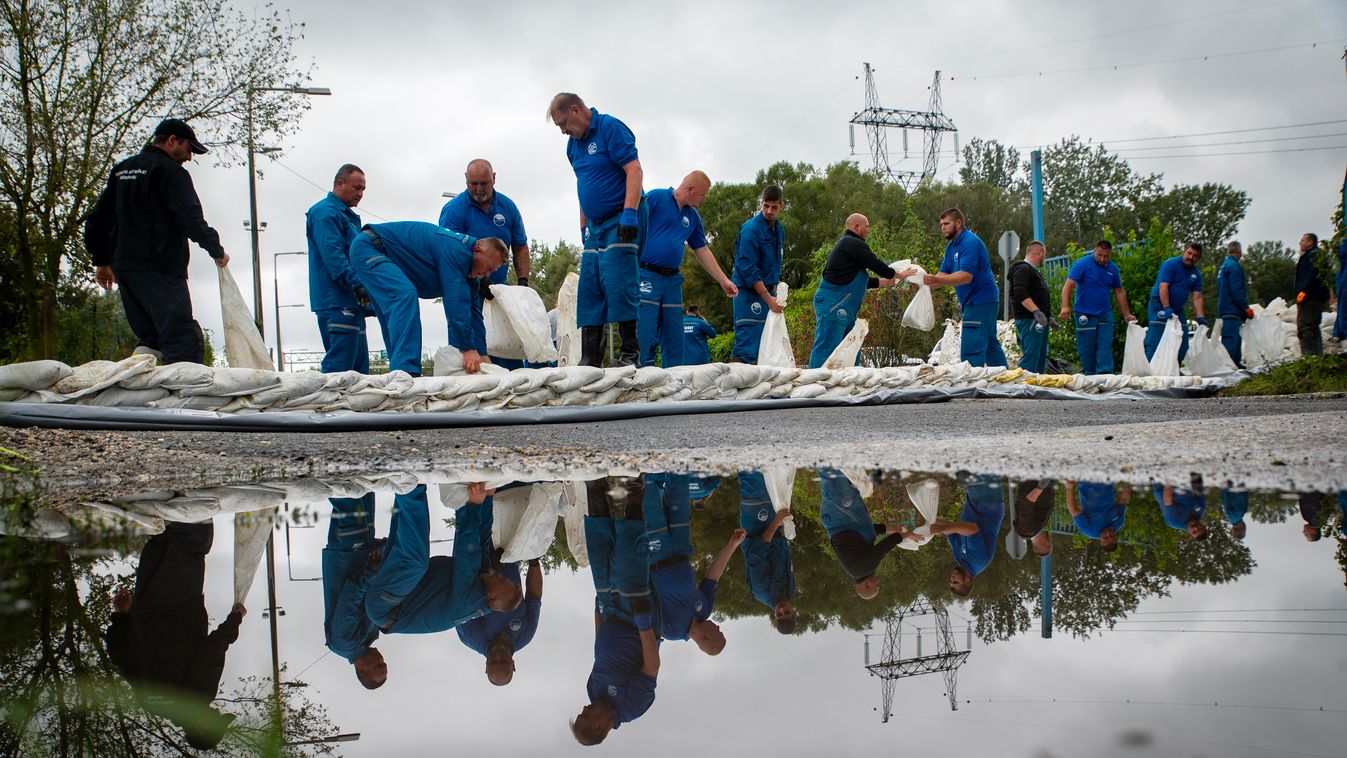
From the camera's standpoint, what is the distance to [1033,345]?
9.33 metres

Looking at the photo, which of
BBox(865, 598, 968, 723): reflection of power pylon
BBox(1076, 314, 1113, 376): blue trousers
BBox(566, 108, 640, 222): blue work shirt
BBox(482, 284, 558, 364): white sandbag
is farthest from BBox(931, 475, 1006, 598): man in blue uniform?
BBox(1076, 314, 1113, 376): blue trousers

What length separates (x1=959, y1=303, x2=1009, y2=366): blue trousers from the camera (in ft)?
28.1

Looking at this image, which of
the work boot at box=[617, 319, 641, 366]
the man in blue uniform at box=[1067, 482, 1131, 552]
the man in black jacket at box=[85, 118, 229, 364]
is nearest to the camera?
the man in blue uniform at box=[1067, 482, 1131, 552]

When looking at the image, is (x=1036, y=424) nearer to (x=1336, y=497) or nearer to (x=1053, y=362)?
(x=1336, y=497)

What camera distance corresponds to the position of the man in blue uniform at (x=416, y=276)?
226 inches

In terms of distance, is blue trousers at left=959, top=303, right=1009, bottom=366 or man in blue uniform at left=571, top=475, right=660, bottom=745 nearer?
man in blue uniform at left=571, top=475, right=660, bottom=745

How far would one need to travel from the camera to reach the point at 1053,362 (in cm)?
1016

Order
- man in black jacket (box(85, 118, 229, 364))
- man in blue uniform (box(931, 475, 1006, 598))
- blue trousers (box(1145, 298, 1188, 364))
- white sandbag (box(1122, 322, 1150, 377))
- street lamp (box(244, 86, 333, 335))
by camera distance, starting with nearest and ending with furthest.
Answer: man in blue uniform (box(931, 475, 1006, 598)) < man in black jacket (box(85, 118, 229, 364)) < white sandbag (box(1122, 322, 1150, 377)) < blue trousers (box(1145, 298, 1188, 364)) < street lamp (box(244, 86, 333, 335))

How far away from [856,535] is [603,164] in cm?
537

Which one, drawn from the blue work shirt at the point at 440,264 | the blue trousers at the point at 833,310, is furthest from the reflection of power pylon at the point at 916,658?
the blue trousers at the point at 833,310

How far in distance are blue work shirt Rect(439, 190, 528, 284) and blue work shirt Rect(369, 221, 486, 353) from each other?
2.53 feet

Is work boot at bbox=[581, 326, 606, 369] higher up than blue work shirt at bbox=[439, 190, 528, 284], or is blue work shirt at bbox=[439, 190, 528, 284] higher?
blue work shirt at bbox=[439, 190, 528, 284]

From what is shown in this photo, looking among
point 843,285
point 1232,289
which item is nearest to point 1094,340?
point 1232,289

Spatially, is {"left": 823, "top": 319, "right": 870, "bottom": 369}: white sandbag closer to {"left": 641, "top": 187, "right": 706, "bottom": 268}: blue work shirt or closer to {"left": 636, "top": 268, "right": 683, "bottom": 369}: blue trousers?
Answer: {"left": 636, "top": 268, "right": 683, "bottom": 369}: blue trousers
